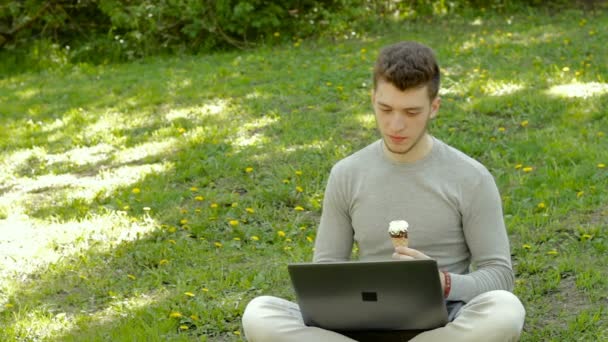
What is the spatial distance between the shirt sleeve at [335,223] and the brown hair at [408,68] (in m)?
0.43

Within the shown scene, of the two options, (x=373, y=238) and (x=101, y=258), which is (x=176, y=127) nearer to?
(x=101, y=258)

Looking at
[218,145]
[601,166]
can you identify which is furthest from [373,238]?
[218,145]

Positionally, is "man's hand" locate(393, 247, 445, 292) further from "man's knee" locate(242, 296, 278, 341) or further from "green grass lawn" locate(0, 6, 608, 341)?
"green grass lawn" locate(0, 6, 608, 341)

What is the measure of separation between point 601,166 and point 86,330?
11.3 ft

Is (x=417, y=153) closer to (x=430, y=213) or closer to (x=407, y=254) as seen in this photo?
(x=430, y=213)

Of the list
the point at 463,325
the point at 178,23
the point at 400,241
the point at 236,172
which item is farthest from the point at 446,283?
the point at 178,23

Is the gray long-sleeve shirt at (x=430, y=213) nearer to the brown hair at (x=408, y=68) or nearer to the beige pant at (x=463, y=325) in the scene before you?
the beige pant at (x=463, y=325)

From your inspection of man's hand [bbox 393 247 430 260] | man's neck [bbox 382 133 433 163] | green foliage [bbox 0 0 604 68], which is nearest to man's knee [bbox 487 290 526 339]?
man's hand [bbox 393 247 430 260]

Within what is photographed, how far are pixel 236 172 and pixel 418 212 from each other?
349 cm

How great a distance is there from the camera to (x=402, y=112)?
346 centimetres

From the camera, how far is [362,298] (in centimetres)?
328

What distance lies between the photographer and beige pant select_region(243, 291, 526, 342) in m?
3.32

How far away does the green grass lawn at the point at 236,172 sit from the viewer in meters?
4.91

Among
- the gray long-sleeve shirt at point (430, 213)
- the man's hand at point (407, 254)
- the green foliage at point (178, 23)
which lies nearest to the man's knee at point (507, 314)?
the gray long-sleeve shirt at point (430, 213)
